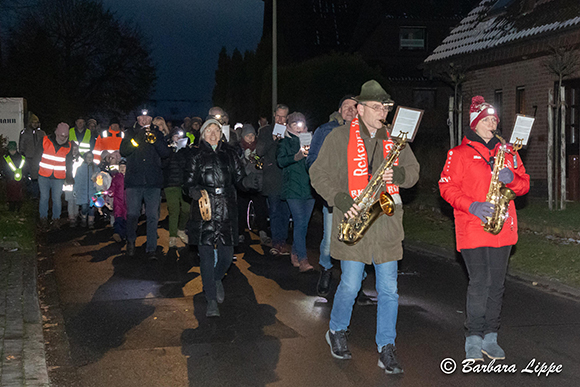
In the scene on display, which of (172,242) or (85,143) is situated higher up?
(85,143)

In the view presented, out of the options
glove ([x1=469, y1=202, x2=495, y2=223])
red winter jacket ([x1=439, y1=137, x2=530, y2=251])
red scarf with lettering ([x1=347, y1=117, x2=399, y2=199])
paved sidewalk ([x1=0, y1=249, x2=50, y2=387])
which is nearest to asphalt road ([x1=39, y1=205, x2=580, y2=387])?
paved sidewalk ([x1=0, y1=249, x2=50, y2=387])

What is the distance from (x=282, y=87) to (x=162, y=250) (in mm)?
19664

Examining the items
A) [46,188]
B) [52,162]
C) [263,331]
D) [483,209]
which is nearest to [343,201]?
[483,209]

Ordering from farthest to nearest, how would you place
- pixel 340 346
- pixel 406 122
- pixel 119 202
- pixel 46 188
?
pixel 46 188 < pixel 119 202 < pixel 340 346 < pixel 406 122

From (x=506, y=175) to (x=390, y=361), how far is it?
5.35ft

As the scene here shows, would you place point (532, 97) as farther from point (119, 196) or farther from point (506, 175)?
point (506, 175)

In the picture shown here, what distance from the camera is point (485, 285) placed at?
5660mm

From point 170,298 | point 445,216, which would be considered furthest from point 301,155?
point 445,216

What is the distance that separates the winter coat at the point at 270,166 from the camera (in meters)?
11.0

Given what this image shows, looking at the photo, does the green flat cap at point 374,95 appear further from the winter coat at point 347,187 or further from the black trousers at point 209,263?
the black trousers at point 209,263

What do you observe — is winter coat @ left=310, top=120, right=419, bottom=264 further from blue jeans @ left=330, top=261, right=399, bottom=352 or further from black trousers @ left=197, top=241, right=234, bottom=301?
black trousers @ left=197, top=241, right=234, bottom=301

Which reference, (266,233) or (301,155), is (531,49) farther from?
(301,155)

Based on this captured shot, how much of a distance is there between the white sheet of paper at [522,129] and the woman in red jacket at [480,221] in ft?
0.45


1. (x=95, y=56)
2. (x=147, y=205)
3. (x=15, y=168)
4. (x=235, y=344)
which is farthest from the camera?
(x=95, y=56)
